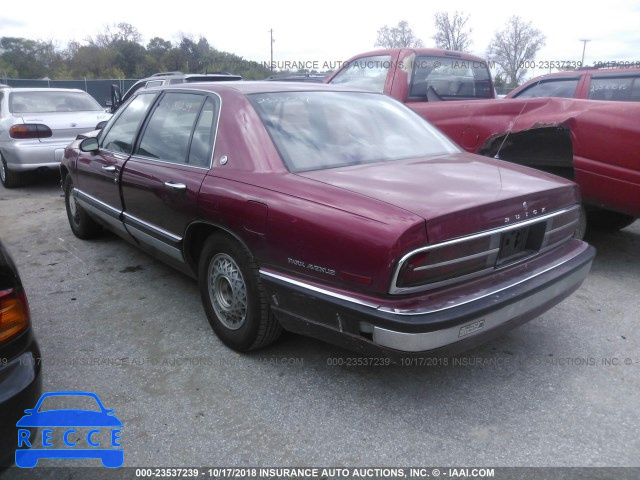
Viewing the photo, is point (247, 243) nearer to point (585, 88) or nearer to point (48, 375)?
point (48, 375)

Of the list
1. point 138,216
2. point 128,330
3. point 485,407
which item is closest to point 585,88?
point 485,407

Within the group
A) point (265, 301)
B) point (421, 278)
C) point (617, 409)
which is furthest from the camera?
point (265, 301)

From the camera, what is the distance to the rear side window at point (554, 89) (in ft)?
20.1

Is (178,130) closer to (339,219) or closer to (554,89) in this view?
(339,219)

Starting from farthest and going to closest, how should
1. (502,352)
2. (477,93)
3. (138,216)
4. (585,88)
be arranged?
(477,93) → (585,88) → (138,216) → (502,352)

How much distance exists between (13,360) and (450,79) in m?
5.66

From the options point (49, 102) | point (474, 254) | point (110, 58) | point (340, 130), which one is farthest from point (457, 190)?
point (110, 58)

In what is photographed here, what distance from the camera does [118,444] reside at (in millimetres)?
2406

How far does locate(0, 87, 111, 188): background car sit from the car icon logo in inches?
223

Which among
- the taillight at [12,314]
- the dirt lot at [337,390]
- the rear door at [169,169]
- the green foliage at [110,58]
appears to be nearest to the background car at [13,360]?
the taillight at [12,314]

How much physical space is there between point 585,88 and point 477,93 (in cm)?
123

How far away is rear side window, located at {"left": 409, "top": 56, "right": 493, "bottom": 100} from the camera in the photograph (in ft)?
19.4

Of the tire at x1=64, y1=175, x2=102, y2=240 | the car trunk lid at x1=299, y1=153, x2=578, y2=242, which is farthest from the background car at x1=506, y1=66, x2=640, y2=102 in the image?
the tire at x1=64, y1=175, x2=102, y2=240

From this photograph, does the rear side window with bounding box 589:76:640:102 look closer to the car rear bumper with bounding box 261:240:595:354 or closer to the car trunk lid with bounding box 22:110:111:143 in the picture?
the car rear bumper with bounding box 261:240:595:354
